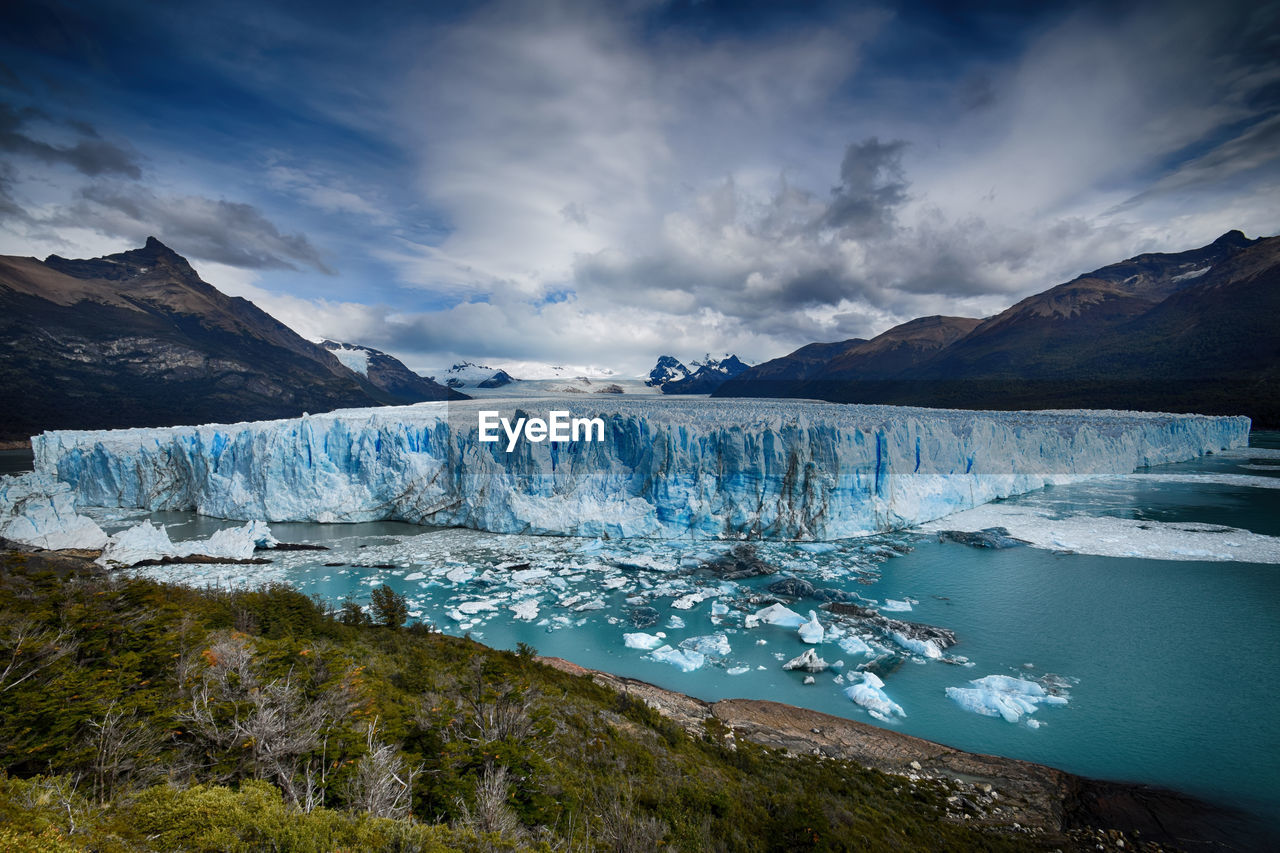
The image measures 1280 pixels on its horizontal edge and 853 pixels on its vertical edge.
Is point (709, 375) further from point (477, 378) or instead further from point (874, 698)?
point (874, 698)

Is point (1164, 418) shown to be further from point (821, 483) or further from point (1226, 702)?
point (1226, 702)

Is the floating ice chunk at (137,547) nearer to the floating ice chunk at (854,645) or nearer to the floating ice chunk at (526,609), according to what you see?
the floating ice chunk at (526,609)

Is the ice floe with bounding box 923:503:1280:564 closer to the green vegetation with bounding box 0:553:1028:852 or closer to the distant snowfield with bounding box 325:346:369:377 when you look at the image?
the green vegetation with bounding box 0:553:1028:852

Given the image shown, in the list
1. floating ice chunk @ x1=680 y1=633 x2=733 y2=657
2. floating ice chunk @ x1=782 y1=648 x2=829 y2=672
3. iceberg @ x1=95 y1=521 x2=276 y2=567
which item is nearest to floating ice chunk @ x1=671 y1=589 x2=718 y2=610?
floating ice chunk @ x1=680 y1=633 x2=733 y2=657

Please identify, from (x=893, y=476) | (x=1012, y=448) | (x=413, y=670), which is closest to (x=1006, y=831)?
(x=413, y=670)

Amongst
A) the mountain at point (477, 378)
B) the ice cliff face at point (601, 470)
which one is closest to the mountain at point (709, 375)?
the mountain at point (477, 378)
